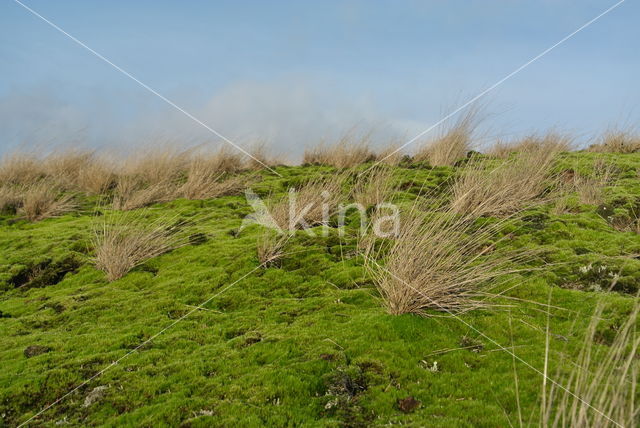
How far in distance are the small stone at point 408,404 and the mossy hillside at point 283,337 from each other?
0.10 feet

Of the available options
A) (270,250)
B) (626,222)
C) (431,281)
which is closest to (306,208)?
(270,250)

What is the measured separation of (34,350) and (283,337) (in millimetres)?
2728

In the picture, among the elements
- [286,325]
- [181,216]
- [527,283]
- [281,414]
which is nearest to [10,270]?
[181,216]

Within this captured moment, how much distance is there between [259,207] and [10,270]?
472cm

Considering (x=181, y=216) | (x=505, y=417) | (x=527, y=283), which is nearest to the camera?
(x=505, y=417)

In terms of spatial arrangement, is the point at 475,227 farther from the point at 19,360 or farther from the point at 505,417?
the point at 19,360

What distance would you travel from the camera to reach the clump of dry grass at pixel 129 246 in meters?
7.31

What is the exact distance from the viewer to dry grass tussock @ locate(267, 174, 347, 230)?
28.0 feet

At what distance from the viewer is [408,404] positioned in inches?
144

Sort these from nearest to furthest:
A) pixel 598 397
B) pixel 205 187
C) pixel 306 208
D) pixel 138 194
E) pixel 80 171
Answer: pixel 598 397 → pixel 306 208 → pixel 138 194 → pixel 205 187 → pixel 80 171

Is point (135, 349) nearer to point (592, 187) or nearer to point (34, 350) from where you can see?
point (34, 350)

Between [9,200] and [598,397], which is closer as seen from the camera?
[598,397]

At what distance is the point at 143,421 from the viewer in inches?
141

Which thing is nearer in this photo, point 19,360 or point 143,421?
point 143,421
